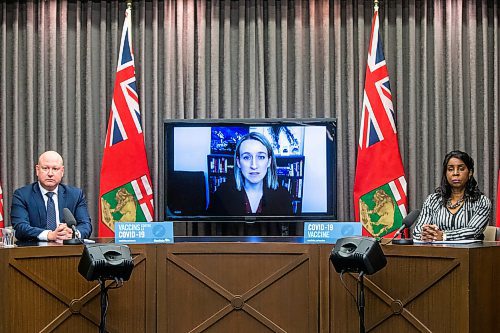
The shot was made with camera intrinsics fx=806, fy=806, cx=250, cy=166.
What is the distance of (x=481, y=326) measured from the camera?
4.22m

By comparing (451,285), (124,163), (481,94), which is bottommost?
(451,285)

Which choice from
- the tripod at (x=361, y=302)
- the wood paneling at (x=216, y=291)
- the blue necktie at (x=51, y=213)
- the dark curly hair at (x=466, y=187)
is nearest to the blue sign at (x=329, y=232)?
the wood paneling at (x=216, y=291)

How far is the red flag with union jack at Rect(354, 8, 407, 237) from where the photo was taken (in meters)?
6.34

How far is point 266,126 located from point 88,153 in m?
1.56

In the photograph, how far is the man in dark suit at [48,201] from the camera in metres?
5.40

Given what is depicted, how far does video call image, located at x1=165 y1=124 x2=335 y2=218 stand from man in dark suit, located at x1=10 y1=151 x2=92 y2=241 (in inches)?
38.0

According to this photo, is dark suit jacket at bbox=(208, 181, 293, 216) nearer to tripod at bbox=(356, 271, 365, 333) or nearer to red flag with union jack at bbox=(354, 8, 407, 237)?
red flag with union jack at bbox=(354, 8, 407, 237)

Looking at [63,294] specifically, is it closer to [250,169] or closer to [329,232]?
[329,232]

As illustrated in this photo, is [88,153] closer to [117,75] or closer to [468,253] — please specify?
[117,75]

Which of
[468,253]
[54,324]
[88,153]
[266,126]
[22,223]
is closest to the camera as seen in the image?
[468,253]

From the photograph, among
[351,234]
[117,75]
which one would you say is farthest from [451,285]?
[117,75]

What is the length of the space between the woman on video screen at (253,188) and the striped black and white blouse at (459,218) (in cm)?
137

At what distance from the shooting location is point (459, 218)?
199 inches

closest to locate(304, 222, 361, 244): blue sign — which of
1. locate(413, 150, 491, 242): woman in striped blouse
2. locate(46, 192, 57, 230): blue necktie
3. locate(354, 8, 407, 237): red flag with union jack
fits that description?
locate(413, 150, 491, 242): woman in striped blouse
